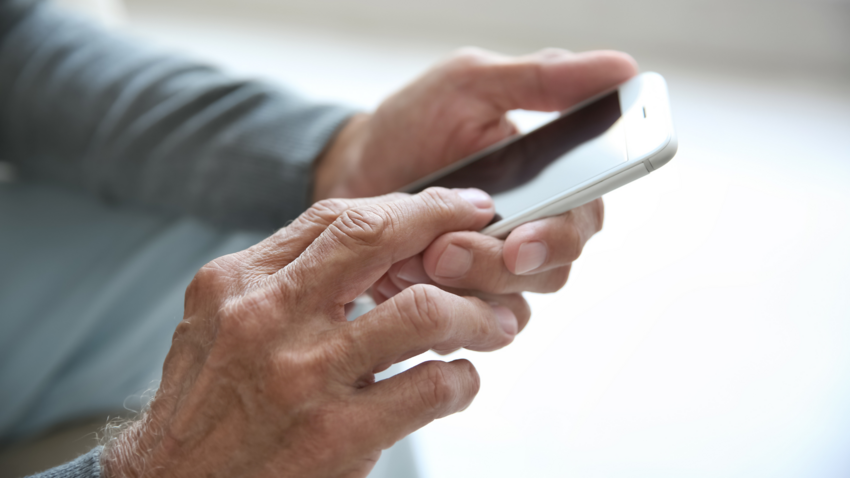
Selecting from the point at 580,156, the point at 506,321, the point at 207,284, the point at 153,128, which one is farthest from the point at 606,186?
the point at 153,128

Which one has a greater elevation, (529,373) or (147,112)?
(147,112)

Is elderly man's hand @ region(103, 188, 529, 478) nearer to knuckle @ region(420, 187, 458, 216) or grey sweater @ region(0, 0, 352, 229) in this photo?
knuckle @ region(420, 187, 458, 216)

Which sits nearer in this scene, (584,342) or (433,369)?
(433,369)

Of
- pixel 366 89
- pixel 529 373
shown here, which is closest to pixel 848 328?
pixel 529 373

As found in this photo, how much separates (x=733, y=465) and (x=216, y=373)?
1.85ft

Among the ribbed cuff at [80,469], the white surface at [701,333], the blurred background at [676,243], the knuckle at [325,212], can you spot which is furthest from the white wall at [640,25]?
the ribbed cuff at [80,469]

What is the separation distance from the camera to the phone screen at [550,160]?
1.73 feet

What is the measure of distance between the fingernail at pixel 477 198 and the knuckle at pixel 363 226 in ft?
0.36

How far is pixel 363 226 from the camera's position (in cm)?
45

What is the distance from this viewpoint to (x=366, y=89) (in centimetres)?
115

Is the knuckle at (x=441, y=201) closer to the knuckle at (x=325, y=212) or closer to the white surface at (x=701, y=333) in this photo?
the knuckle at (x=325, y=212)

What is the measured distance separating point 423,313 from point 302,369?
101 millimetres

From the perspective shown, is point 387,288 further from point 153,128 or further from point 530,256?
point 153,128

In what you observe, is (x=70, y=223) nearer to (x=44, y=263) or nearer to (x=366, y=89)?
(x=44, y=263)
